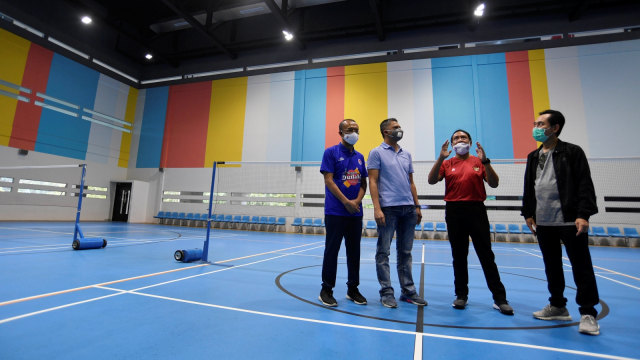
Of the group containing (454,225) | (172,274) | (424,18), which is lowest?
(172,274)

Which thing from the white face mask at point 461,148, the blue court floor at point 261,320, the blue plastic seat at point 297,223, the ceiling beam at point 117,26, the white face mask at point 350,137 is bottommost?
the blue court floor at point 261,320

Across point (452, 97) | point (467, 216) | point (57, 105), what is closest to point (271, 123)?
point (452, 97)

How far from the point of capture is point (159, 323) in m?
2.22

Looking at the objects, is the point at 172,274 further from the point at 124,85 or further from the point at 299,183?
the point at 124,85

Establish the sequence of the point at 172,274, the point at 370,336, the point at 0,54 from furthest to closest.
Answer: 1. the point at 0,54
2. the point at 172,274
3. the point at 370,336

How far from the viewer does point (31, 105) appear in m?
14.0

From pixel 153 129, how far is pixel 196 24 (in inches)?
306

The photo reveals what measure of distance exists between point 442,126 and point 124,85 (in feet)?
64.4

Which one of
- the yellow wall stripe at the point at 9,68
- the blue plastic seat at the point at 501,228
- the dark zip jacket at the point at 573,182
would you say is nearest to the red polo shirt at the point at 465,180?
the dark zip jacket at the point at 573,182

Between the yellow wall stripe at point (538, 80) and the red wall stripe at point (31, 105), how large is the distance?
24.0 metres

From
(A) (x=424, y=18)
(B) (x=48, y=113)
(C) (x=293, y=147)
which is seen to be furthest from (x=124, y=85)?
(A) (x=424, y=18)

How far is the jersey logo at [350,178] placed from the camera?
3.03 m

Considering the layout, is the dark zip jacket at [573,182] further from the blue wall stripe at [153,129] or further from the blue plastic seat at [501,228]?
the blue wall stripe at [153,129]

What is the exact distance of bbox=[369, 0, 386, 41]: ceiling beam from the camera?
41.5ft
